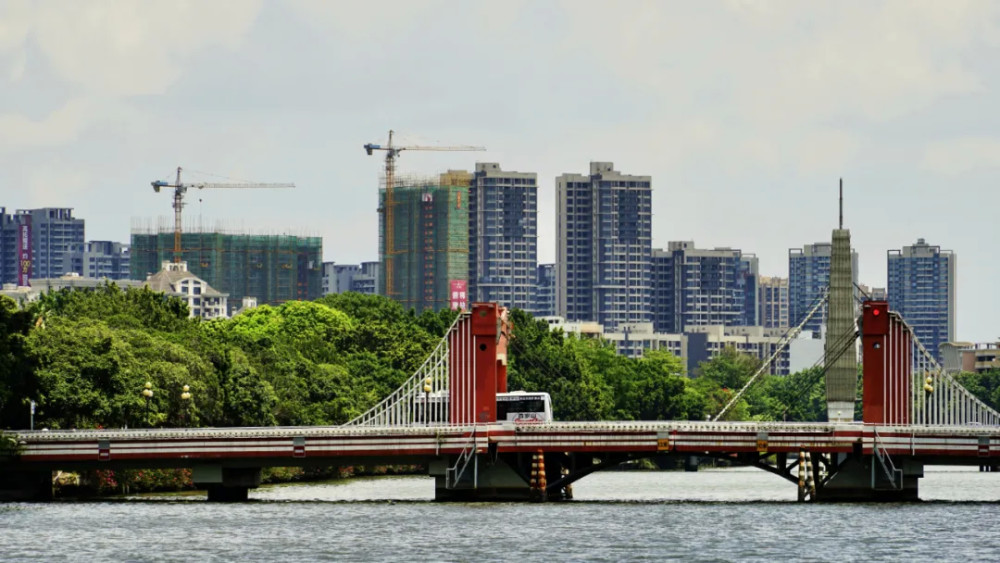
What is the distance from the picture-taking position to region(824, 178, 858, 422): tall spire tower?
11725cm

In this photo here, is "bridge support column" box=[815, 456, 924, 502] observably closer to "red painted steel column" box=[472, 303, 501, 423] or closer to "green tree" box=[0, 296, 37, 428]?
"red painted steel column" box=[472, 303, 501, 423]

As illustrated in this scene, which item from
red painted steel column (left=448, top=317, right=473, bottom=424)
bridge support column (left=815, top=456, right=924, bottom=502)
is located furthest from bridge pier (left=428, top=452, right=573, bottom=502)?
bridge support column (left=815, top=456, right=924, bottom=502)

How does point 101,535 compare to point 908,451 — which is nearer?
point 101,535

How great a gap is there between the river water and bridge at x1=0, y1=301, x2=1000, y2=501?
1.97 meters

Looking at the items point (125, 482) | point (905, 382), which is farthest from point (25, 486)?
point (905, 382)

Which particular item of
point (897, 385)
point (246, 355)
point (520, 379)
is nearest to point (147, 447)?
point (897, 385)

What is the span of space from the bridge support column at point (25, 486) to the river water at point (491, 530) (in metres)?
2.24

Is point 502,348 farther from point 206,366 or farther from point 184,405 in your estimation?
point 206,366

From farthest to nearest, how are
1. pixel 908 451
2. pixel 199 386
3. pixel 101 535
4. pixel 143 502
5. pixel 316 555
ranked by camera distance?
1. pixel 199 386
2. pixel 143 502
3. pixel 908 451
4. pixel 101 535
5. pixel 316 555

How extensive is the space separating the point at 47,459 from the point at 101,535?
58.6 feet

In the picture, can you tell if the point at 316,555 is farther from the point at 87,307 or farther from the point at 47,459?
the point at 87,307

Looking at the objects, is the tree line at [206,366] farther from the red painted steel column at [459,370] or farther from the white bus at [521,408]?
the red painted steel column at [459,370]

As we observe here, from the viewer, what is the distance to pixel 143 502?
114 m

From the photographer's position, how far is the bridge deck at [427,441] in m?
108
